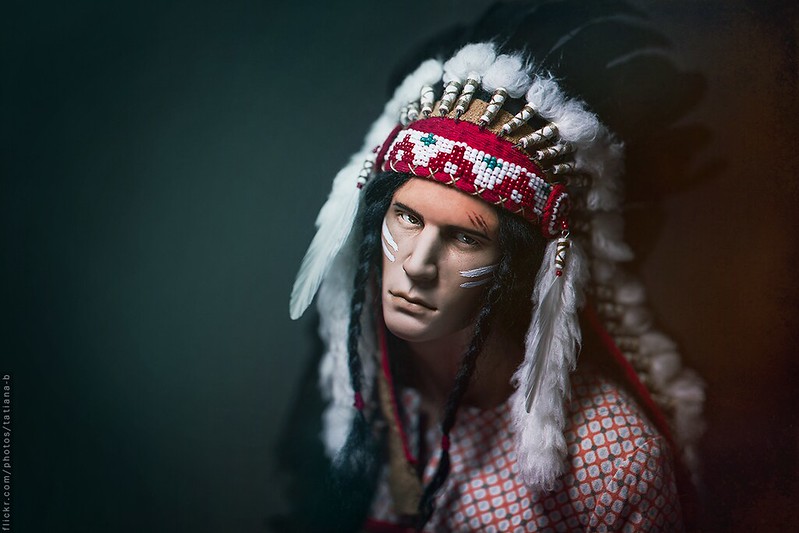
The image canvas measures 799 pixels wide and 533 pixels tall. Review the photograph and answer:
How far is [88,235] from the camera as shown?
140 centimetres

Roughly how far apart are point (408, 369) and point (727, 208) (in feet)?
2.10

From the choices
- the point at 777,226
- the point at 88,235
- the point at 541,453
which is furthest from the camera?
the point at 88,235

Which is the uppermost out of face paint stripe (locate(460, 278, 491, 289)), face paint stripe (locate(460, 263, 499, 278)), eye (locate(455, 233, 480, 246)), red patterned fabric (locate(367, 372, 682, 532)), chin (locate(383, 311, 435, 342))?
eye (locate(455, 233, 480, 246))

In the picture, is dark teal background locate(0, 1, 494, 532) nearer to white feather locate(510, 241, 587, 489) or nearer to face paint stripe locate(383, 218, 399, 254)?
face paint stripe locate(383, 218, 399, 254)

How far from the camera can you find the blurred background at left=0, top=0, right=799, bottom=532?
127 centimetres

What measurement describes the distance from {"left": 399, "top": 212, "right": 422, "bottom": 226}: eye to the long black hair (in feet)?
0.14

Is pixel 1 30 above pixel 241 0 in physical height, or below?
below

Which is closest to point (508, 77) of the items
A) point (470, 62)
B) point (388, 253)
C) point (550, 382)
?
point (470, 62)

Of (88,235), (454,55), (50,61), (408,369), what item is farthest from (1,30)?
(408,369)

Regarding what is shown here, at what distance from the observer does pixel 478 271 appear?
44.1 inches

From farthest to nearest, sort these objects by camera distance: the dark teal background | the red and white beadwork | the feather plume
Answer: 1. the dark teal background
2. the feather plume
3. the red and white beadwork

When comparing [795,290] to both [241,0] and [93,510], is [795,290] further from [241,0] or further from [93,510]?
[93,510]

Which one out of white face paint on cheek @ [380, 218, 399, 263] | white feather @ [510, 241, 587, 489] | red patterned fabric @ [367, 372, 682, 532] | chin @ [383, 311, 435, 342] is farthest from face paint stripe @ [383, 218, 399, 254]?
red patterned fabric @ [367, 372, 682, 532]

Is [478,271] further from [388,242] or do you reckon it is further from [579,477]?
[579,477]
